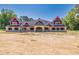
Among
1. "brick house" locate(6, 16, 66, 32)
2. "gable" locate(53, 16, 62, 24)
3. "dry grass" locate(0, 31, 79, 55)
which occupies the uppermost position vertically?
"gable" locate(53, 16, 62, 24)

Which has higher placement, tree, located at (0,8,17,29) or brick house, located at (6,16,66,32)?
tree, located at (0,8,17,29)

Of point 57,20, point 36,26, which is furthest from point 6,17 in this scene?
point 57,20

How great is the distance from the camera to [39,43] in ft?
10.3

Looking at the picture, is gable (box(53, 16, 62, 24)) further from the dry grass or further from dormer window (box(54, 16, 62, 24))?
the dry grass

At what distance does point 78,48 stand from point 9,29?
88cm

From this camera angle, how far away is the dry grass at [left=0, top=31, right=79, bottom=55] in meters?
3.07

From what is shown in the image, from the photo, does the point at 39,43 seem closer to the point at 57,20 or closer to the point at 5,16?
the point at 57,20

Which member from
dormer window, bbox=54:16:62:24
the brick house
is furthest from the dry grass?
dormer window, bbox=54:16:62:24

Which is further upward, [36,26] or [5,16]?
[5,16]

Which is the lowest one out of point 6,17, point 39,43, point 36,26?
point 39,43

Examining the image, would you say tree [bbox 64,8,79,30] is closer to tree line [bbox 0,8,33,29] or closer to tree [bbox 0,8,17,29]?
tree line [bbox 0,8,33,29]

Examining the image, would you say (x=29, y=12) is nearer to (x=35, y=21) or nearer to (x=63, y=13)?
(x=35, y=21)

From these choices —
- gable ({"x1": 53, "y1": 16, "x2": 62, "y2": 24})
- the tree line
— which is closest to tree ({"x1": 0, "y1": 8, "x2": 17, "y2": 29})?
the tree line

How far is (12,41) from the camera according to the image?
3133 millimetres
